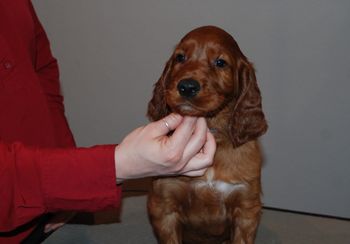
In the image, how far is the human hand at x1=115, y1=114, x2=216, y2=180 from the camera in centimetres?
109

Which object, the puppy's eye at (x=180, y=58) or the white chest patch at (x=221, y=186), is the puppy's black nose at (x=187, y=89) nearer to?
the puppy's eye at (x=180, y=58)

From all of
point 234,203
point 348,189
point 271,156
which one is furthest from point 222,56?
point 348,189

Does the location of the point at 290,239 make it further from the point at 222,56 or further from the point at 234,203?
the point at 222,56

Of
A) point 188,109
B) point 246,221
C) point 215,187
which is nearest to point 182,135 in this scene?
point 188,109

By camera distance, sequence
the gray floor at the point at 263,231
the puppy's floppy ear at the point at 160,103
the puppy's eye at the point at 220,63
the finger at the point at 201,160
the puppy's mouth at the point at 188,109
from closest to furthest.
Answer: the finger at the point at 201,160 → the puppy's mouth at the point at 188,109 → the puppy's eye at the point at 220,63 → the puppy's floppy ear at the point at 160,103 → the gray floor at the point at 263,231

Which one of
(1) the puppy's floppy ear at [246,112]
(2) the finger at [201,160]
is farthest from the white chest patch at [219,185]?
(2) the finger at [201,160]

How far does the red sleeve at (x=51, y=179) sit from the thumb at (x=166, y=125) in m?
0.11

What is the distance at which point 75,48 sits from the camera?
2.90m

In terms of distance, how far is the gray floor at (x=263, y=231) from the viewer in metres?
1.83

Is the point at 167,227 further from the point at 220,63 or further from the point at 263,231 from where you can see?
the point at 220,63

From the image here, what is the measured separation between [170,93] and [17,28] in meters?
0.56

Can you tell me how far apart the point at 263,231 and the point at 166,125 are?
94 cm

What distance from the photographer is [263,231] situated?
1.92m

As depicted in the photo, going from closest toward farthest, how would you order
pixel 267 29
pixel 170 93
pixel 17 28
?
pixel 170 93 < pixel 17 28 < pixel 267 29
